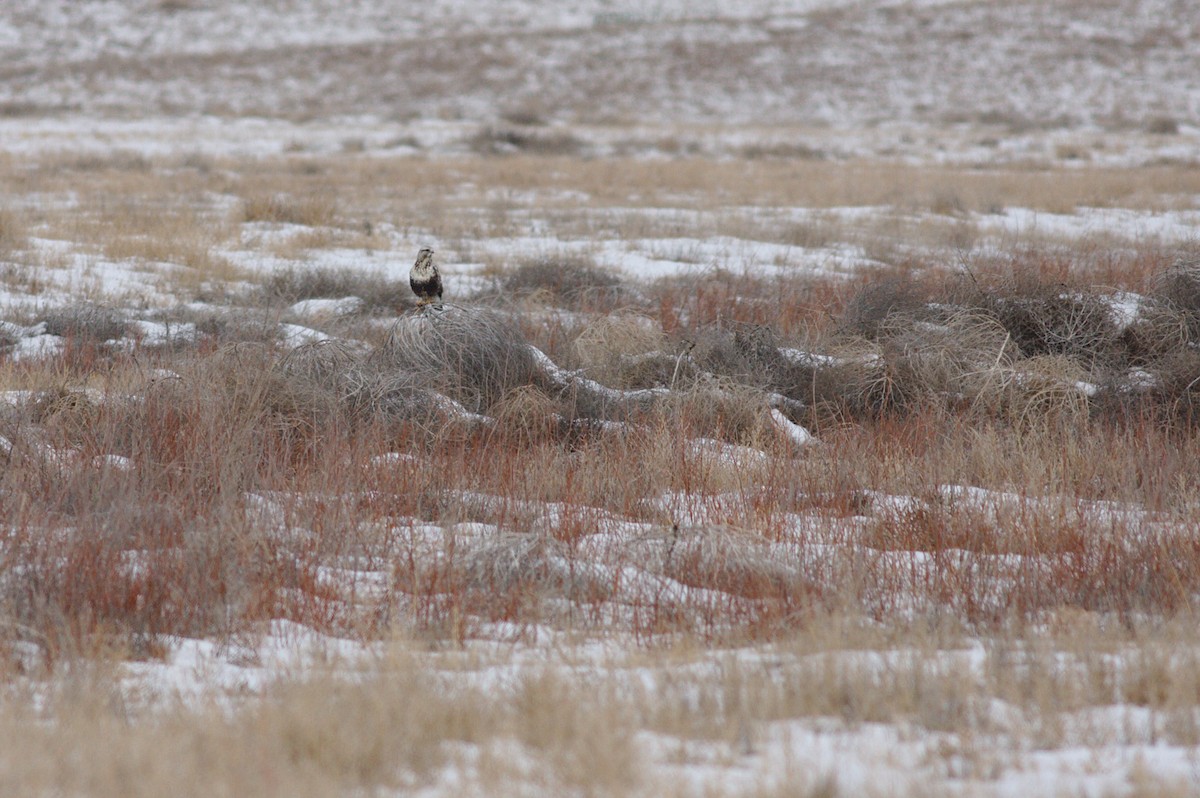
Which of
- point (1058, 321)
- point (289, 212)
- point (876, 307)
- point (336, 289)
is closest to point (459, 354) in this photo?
point (876, 307)

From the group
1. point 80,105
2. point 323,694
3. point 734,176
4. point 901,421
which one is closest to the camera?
point 323,694

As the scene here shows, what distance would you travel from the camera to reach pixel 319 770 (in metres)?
2.41

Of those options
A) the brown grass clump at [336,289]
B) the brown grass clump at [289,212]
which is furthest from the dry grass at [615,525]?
the brown grass clump at [289,212]

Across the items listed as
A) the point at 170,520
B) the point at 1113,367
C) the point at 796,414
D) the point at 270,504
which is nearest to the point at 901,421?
the point at 796,414

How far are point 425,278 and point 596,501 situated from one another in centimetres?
213

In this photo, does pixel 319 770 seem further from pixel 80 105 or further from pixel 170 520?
pixel 80 105

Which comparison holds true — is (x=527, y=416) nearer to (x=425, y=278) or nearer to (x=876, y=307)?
(x=425, y=278)

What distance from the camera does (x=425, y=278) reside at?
6098 mm

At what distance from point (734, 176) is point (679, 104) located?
51.3ft

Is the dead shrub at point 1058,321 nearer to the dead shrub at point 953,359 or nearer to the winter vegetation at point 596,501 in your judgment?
the winter vegetation at point 596,501

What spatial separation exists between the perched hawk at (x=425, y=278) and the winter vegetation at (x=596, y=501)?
0.16m

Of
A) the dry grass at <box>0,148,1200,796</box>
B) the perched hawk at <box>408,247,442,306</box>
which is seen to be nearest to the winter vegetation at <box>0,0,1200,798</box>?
the dry grass at <box>0,148,1200,796</box>

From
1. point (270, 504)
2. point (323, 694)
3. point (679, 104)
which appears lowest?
point (679, 104)

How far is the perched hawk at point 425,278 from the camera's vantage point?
6.07m
